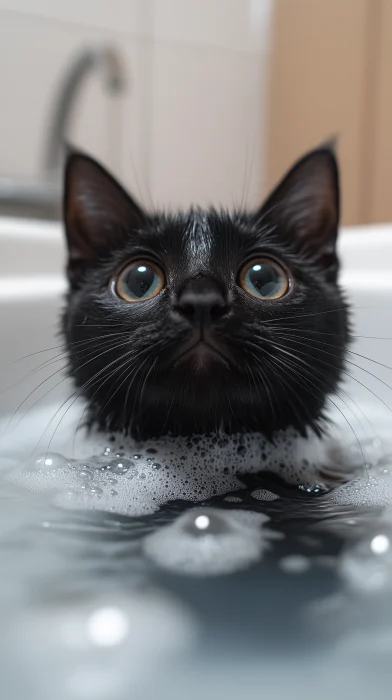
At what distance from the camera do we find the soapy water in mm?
442

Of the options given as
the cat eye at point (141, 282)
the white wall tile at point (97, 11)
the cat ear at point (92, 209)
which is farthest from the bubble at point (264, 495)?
the white wall tile at point (97, 11)

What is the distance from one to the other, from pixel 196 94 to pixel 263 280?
1.96 metres

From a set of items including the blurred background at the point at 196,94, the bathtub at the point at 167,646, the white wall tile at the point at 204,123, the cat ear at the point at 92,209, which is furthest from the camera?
the white wall tile at the point at 204,123

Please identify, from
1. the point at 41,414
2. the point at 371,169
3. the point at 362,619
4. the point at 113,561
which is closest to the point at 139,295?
the point at 113,561

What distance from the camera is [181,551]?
0.58 meters

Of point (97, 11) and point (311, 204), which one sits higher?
point (97, 11)

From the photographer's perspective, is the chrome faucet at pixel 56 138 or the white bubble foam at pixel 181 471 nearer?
the white bubble foam at pixel 181 471

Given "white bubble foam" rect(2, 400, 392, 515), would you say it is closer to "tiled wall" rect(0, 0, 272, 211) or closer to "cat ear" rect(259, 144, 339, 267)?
"cat ear" rect(259, 144, 339, 267)

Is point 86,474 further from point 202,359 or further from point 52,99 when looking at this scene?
point 52,99

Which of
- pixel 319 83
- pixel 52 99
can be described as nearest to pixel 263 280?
pixel 52 99

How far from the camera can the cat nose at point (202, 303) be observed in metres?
0.59

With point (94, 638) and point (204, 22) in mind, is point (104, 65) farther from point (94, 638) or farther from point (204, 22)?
point (94, 638)

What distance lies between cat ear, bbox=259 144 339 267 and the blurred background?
101 centimetres

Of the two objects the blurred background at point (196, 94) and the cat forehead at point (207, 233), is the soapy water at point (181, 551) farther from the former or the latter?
the blurred background at point (196, 94)
